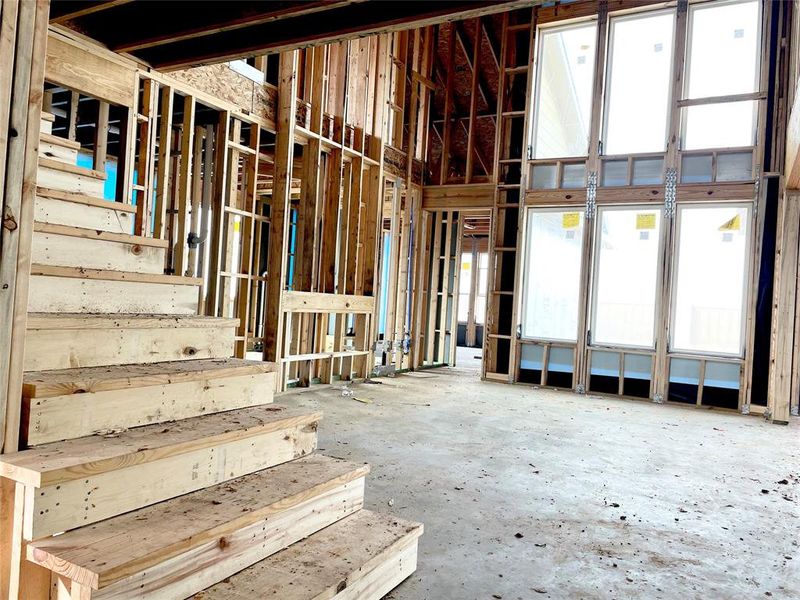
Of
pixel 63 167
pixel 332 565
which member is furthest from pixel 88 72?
pixel 332 565

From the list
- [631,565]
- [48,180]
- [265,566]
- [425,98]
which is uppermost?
[425,98]

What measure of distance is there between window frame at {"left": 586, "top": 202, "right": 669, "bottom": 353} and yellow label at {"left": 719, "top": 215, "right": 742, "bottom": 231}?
2.15ft

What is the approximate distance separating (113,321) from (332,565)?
4.31 feet

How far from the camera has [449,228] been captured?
9.48 m

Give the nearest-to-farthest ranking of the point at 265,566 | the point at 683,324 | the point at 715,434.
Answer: the point at 265,566, the point at 715,434, the point at 683,324

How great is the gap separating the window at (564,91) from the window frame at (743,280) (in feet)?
5.56

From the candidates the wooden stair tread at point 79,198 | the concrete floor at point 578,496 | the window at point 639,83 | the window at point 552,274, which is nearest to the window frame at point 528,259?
the window at point 552,274

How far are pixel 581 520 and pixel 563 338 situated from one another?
5027mm

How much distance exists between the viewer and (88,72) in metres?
3.94

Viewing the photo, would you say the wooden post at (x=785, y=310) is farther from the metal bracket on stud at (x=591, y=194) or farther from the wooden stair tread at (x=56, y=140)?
the wooden stair tread at (x=56, y=140)

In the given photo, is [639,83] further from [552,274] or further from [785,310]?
[785,310]

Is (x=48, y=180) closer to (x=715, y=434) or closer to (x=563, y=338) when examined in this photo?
(x=715, y=434)

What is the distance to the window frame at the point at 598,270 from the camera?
7.15m

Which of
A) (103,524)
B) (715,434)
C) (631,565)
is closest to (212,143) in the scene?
(103,524)
